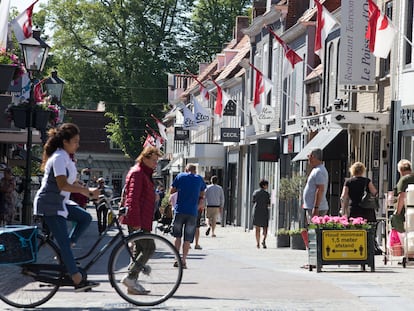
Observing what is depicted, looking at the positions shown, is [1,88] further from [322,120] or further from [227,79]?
[227,79]

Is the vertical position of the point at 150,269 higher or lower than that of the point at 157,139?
lower

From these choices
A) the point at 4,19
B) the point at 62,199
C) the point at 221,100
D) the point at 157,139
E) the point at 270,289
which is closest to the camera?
the point at 62,199

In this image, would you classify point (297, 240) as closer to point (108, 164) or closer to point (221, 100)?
point (221, 100)

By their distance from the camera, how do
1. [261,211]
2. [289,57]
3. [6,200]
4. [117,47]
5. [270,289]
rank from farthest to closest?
[117,47] → [289,57] → [261,211] → [6,200] → [270,289]

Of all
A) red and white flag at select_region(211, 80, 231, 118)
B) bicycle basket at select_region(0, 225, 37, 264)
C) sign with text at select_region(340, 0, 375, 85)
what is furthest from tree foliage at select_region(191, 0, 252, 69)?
bicycle basket at select_region(0, 225, 37, 264)

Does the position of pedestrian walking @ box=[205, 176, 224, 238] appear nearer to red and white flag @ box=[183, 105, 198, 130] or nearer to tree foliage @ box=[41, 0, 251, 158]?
red and white flag @ box=[183, 105, 198, 130]

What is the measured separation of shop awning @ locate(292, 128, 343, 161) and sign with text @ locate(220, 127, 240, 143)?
43.7ft

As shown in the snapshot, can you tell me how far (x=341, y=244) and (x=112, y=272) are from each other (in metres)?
6.13

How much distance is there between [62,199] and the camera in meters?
11.4

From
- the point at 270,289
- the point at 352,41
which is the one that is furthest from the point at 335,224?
the point at 352,41

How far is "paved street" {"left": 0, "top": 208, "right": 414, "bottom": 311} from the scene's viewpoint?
464 inches

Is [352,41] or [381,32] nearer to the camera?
[381,32]

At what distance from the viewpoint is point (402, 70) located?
24688mm

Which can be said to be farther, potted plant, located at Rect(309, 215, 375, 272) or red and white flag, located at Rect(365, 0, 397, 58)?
red and white flag, located at Rect(365, 0, 397, 58)
